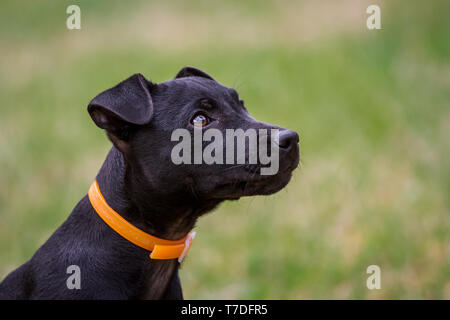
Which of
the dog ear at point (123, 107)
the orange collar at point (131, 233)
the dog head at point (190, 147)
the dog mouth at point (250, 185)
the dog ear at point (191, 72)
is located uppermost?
the dog ear at point (191, 72)

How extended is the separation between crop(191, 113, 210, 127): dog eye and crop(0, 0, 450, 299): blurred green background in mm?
1755

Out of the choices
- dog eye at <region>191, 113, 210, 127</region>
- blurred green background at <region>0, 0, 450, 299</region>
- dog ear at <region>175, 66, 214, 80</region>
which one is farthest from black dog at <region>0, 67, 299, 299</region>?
blurred green background at <region>0, 0, 450, 299</region>

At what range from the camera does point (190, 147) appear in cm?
354

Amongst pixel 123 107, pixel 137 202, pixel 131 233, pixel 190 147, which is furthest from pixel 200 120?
pixel 131 233

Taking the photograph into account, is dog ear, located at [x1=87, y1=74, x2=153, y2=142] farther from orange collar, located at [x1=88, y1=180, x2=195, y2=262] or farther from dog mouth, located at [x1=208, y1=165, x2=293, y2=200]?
dog mouth, located at [x1=208, y1=165, x2=293, y2=200]

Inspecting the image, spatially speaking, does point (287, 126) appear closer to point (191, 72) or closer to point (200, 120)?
point (191, 72)

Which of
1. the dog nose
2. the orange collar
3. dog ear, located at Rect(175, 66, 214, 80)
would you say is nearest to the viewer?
the dog nose

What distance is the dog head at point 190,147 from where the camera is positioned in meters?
3.46

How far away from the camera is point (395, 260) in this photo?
5840mm

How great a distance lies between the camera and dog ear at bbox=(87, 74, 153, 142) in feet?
11.2

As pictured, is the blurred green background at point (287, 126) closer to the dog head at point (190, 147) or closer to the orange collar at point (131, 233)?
the dog head at point (190, 147)

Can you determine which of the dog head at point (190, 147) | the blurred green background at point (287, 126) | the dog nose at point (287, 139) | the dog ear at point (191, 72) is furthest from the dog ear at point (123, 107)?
the blurred green background at point (287, 126)

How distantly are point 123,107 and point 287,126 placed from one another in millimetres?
5678
